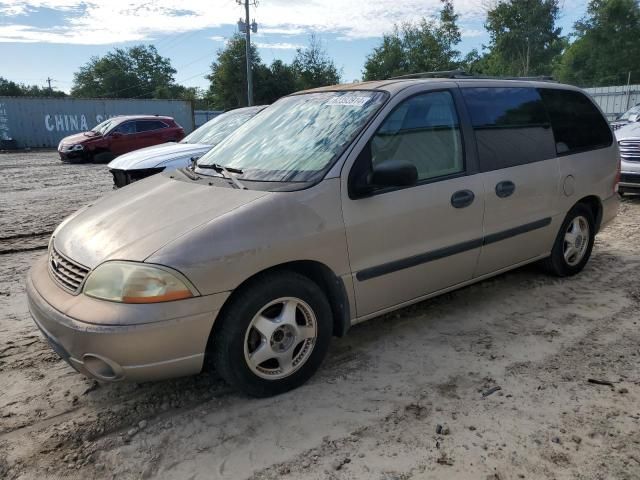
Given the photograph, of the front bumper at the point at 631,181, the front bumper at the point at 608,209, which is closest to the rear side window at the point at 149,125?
the front bumper at the point at 631,181

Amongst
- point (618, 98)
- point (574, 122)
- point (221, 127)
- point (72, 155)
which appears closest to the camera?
point (574, 122)

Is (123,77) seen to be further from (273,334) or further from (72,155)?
(273,334)

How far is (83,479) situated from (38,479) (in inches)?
8.4

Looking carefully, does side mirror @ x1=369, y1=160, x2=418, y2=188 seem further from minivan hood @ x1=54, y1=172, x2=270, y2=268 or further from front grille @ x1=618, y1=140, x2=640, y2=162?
front grille @ x1=618, y1=140, x2=640, y2=162

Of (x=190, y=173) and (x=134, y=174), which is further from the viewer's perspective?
(x=134, y=174)

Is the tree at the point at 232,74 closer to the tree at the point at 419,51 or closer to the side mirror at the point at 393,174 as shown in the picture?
the tree at the point at 419,51

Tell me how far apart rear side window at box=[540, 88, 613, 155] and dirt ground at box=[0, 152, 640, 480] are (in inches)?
56.6

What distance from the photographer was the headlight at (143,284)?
2467 mm

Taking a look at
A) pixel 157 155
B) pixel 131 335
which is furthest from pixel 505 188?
pixel 157 155

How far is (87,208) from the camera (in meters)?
3.50

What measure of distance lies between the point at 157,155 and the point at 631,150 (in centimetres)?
742

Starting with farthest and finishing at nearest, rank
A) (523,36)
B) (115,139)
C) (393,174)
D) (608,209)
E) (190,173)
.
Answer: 1. (523,36)
2. (115,139)
3. (608,209)
4. (190,173)
5. (393,174)

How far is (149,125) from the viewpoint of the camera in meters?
17.9

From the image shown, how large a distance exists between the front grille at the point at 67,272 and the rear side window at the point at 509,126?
2747 mm
